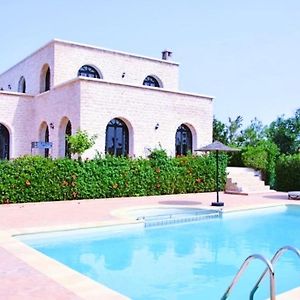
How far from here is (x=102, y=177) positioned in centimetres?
1834

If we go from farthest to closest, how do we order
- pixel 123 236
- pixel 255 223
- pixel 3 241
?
pixel 255 223 < pixel 123 236 < pixel 3 241

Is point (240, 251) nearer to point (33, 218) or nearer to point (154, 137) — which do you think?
point (33, 218)

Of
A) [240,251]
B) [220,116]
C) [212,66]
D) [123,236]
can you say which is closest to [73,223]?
[123,236]

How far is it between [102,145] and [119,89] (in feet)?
10.6

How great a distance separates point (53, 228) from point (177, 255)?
137 inches

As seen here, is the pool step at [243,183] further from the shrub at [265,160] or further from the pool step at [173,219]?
the pool step at [173,219]

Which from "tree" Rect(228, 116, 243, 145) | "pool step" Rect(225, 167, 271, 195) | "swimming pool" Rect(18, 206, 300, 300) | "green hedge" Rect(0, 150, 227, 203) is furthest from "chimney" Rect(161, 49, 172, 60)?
"swimming pool" Rect(18, 206, 300, 300)

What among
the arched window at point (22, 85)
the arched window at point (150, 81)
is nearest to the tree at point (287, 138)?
the arched window at point (150, 81)

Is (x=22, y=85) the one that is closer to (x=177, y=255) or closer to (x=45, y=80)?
(x=45, y=80)

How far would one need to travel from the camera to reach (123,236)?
11289mm

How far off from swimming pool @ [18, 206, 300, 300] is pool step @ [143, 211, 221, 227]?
297mm

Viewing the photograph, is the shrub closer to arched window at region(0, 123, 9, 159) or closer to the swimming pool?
the swimming pool

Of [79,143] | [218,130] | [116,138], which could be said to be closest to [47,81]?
[116,138]

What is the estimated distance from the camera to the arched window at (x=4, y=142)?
24.8m
